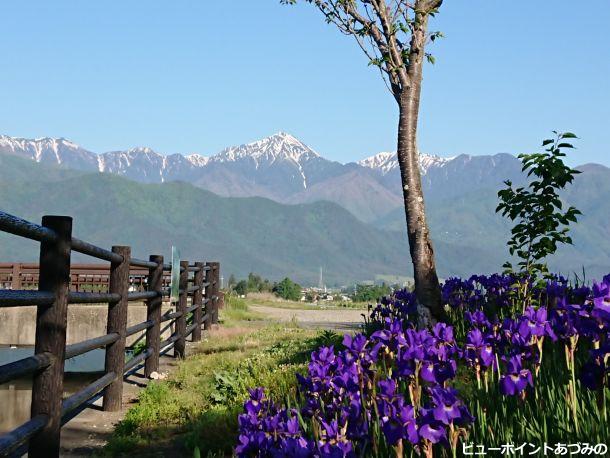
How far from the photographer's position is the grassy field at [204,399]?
6250 millimetres

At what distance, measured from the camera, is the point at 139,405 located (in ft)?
25.0

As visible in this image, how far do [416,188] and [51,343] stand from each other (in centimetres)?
557

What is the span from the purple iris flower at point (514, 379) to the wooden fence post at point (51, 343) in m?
2.70

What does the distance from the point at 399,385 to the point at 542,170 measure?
15.2ft

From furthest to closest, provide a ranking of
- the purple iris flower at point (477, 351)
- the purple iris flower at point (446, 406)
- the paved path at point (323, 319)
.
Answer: the paved path at point (323, 319) → the purple iris flower at point (477, 351) → the purple iris flower at point (446, 406)

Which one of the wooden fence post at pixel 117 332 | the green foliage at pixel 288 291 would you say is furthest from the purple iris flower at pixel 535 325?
the green foliage at pixel 288 291

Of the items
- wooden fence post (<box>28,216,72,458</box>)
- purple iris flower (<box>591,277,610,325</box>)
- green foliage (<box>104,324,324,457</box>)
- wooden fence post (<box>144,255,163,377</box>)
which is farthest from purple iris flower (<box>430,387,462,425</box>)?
wooden fence post (<box>144,255,163,377</box>)

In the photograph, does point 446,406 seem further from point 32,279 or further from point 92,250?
point 32,279

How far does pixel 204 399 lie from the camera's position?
7.99 meters

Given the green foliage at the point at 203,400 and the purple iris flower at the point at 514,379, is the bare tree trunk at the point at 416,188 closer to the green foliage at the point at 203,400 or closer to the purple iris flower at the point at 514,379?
the green foliage at the point at 203,400

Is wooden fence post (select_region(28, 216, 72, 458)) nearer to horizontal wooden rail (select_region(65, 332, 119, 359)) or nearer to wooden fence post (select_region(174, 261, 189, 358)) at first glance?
horizontal wooden rail (select_region(65, 332, 119, 359))

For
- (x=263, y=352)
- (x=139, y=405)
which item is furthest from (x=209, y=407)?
(x=263, y=352)

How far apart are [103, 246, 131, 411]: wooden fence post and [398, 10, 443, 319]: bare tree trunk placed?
3334 mm

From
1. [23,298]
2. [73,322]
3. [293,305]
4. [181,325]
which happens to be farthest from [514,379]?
[293,305]
